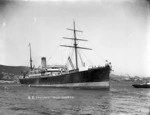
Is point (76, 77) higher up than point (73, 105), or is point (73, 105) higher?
point (76, 77)

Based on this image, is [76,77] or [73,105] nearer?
[73,105]

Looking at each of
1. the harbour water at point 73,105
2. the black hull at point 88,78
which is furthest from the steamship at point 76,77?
the harbour water at point 73,105

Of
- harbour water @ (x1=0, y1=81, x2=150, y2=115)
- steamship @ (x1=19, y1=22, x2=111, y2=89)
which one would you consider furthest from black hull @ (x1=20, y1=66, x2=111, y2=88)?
harbour water @ (x1=0, y1=81, x2=150, y2=115)

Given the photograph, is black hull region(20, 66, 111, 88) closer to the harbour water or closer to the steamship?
the steamship

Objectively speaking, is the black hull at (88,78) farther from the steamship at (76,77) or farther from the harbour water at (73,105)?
the harbour water at (73,105)

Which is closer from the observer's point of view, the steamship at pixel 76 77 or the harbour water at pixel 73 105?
the harbour water at pixel 73 105

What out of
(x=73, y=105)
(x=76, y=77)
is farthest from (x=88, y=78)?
(x=73, y=105)

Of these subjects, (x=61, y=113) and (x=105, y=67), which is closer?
(x=61, y=113)

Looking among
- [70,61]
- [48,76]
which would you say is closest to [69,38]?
[70,61]

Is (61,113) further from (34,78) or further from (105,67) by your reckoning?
(34,78)

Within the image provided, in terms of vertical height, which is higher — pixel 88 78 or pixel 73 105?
pixel 88 78

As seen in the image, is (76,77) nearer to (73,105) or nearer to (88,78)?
(88,78)
